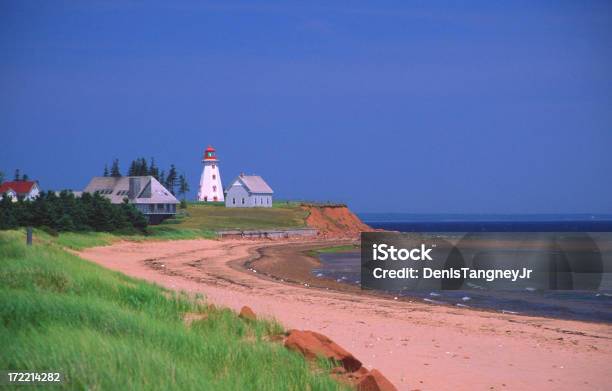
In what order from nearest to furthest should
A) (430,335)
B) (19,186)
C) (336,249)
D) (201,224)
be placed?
(430,335), (336,249), (201,224), (19,186)

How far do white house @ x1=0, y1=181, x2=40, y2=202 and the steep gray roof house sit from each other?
50.6ft

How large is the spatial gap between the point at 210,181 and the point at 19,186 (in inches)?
906

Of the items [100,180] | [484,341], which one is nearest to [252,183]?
[100,180]

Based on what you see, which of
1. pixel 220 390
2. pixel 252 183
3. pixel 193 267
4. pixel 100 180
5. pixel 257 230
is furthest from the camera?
pixel 252 183

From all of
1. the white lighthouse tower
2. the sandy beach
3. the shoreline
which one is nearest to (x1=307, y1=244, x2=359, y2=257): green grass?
the shoreline

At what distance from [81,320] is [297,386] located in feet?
10.3

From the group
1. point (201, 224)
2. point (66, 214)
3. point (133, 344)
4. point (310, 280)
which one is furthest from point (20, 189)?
point (133, 344)

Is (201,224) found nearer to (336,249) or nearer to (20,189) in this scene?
(336,249)

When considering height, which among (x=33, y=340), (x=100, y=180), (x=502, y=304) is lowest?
(x=502, y=304)

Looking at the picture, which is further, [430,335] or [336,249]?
[336,249]

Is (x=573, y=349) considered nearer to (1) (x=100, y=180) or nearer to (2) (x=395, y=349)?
(2) (x=395, y=349)

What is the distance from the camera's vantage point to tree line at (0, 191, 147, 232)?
135ft

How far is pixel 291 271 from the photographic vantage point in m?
32.9

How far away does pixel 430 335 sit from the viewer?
14492 mm
